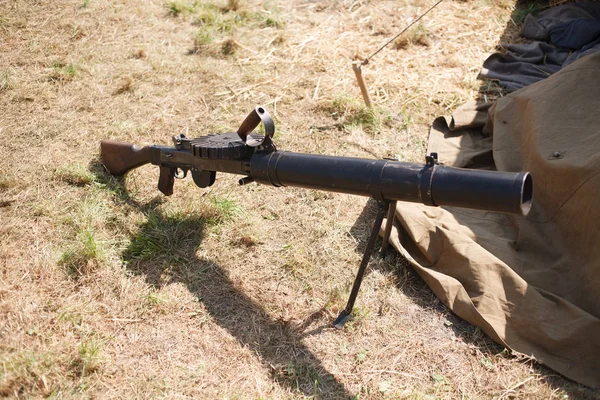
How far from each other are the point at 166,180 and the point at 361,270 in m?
1.97

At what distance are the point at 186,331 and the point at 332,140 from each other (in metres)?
2.71

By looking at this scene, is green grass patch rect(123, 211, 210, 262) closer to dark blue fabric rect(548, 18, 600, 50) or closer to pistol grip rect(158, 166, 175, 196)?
pistol grip rect(158, 166, 175, 196)

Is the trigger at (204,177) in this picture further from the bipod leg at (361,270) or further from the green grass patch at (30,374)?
the green grass patch at (30,374)

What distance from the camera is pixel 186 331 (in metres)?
3.71

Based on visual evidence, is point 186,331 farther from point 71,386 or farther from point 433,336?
point 433,336

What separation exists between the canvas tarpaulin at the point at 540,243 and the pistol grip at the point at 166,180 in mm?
1911

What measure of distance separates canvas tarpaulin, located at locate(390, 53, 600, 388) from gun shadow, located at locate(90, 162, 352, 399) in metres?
1.06

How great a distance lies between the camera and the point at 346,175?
11.4 ft

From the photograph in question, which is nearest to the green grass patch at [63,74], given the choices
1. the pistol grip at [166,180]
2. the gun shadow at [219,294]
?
the gun shadow at [219,294]

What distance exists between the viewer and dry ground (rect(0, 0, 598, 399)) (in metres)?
3.42

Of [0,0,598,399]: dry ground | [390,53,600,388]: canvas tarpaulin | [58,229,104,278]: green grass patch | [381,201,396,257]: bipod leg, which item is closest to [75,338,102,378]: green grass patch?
[0,0,598,399]: dry ground

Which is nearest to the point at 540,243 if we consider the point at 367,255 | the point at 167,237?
the point at 367,255

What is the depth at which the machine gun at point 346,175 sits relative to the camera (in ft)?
9.72

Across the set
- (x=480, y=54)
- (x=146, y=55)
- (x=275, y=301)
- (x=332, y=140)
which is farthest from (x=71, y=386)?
(x=480, y=54)
